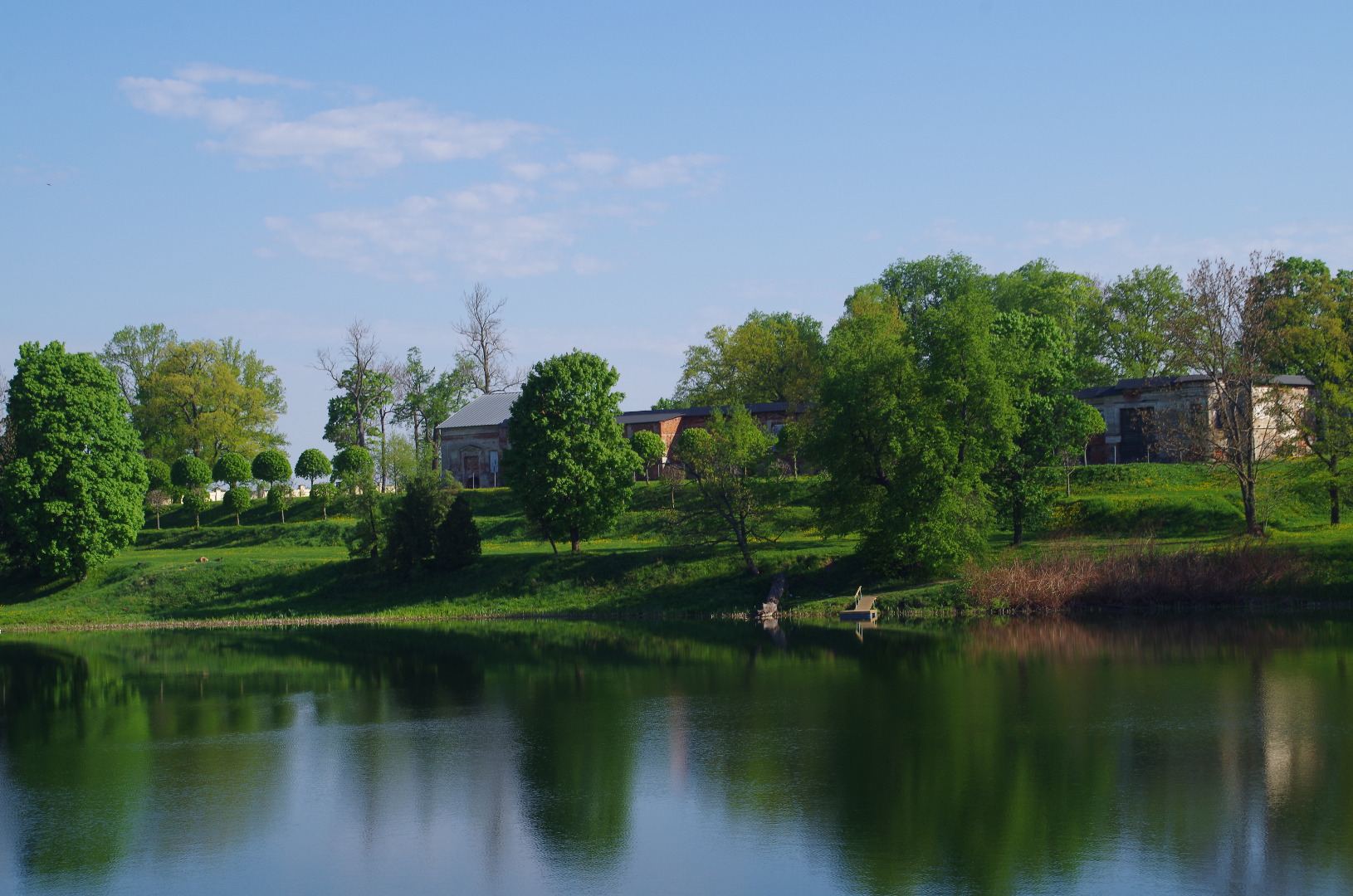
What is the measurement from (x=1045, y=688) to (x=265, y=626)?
112 ft

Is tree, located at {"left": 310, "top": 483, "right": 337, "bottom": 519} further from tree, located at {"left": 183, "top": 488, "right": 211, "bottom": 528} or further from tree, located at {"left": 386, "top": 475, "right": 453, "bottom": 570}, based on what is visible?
tree, located at {"left": 386, "top": 475, "right": 453, "bottom": 570}

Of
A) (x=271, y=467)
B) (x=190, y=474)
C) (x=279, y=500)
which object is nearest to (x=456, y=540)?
(x=279, y=500)

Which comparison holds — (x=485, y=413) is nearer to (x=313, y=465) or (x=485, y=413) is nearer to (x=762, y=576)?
(x=313, y=465)

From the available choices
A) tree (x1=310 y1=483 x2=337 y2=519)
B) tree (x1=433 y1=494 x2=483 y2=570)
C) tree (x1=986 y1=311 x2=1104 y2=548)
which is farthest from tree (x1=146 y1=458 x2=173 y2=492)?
tree (x1=986 y1=311 x2=1104 y2=548)

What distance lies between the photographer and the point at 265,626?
4634 cm

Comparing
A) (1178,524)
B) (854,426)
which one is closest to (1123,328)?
(1178,524)

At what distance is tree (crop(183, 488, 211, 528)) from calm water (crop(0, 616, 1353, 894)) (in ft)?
128

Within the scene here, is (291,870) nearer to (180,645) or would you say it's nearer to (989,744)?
(989,744)

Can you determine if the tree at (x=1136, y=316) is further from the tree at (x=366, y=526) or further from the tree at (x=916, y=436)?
the tree at (x=366, y=526)

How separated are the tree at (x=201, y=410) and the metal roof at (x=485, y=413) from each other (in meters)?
15.8

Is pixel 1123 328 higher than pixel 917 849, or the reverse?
pixel 1123 328

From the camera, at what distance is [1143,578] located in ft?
128

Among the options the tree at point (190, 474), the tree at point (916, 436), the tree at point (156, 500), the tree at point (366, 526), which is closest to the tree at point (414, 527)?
the tree at point (366, 526)

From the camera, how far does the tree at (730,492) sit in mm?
46125
